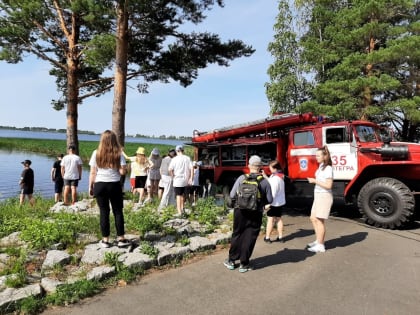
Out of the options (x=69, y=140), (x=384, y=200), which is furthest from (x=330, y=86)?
(x=69, y=140)

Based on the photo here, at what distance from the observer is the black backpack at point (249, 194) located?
4.87 m

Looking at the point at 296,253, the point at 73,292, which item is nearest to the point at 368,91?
the point at 296,253

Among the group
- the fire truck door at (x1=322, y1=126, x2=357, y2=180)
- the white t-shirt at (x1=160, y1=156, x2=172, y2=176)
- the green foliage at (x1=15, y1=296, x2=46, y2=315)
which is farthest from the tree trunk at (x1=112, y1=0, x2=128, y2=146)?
the green foliage at (x1=15, y1=296, x2=46, y2=315)

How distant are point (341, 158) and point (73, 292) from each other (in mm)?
6899

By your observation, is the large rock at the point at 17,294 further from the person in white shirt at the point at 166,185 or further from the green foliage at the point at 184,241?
the person in white shirt at the point at 166,185

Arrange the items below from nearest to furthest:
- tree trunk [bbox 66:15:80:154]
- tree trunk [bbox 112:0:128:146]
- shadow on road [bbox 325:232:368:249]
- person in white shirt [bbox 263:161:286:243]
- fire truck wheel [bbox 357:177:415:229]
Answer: shadow on road [bbox 325:232:368:249] < person in white shirt [bbox 263:161:286:243] < fire truck wheel [bbox 357:177:415:229] < tree trunk [bbox 112:0:128:146] < tree trunk [bbox 66:15:80:154]

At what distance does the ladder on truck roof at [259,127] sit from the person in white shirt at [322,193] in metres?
4.09

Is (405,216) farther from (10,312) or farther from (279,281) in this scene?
(10,312)

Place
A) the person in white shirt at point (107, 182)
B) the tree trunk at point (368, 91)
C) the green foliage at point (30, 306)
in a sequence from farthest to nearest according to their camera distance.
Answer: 1. the tree trunk at point (368, 91)
2. the person in white shirt at point (107, 182)
3. the green foliage at point (30, 306)

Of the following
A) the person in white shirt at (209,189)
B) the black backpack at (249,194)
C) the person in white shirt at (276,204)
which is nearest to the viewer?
the black backpack at (249,194)

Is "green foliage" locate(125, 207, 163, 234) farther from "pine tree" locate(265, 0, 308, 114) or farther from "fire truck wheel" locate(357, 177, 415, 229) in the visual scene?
"pine tree" locate(265, 0, 308, 114)

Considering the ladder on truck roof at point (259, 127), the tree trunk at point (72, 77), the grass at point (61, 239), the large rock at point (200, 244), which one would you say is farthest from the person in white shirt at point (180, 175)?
the tree trunk at point (72, 77)

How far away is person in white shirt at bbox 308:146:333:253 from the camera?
19.3 ft

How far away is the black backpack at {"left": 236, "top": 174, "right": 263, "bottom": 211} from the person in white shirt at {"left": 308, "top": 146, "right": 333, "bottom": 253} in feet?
4.69
